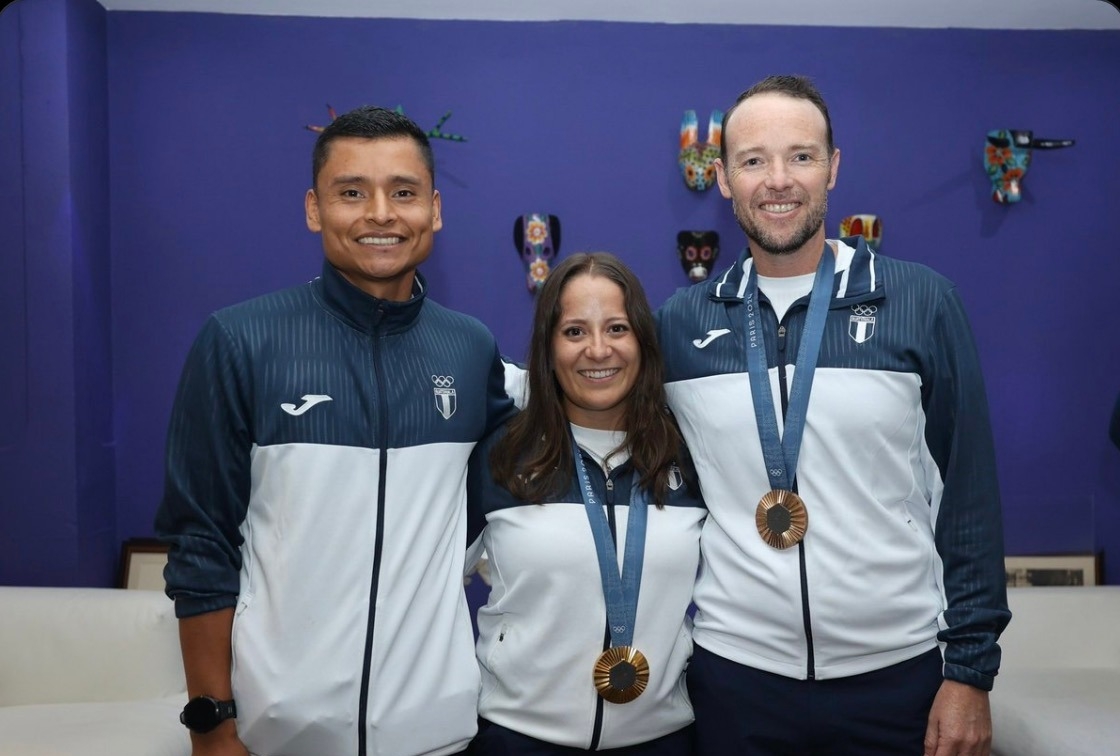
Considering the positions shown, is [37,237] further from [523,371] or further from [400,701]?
[400,701]

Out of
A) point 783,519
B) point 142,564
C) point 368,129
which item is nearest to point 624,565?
point 783,519

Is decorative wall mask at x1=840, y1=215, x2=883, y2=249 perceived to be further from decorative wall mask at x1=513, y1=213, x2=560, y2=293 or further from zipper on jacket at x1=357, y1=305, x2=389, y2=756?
zipper on jacket at x1=357, y1=305, x2=389, y2=756

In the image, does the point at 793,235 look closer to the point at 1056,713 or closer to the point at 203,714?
the point at 203,714

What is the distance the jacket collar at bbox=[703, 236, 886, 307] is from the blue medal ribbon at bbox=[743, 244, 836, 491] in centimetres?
3

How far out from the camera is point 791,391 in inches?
77.5

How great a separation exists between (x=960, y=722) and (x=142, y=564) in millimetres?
3357

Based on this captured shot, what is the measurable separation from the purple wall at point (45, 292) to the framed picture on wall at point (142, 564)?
0.69 feet

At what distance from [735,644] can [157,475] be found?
3.00 metres

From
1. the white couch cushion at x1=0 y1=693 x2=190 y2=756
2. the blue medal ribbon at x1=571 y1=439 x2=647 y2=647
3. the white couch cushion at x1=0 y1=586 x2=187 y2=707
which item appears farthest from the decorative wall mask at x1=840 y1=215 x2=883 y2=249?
the white couch cushion at x1=0 y1=693 x2=190 y2=756

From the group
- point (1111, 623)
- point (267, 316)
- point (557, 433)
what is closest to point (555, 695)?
point (557, 433)

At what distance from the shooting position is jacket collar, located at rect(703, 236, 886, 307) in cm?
200

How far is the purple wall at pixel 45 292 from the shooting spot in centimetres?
378

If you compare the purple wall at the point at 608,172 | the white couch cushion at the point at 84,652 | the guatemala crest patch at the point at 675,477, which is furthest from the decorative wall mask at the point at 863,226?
the white couch cushion at the point at 84,652

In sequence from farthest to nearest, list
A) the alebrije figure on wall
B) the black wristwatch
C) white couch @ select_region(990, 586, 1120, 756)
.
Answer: the alebrije figure on wall
white couch @ select_region(990, 586, 1120, 756)
the black wristwatch
